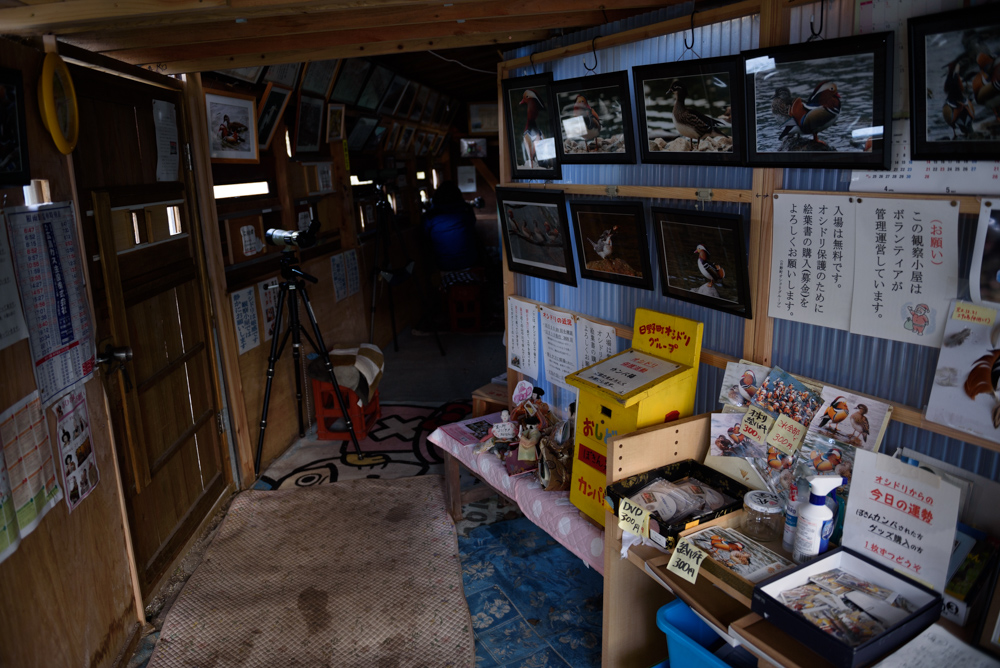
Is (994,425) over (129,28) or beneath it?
beneath

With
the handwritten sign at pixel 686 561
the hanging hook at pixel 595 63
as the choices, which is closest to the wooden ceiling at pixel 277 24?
the hanging hook at pixel 595 63

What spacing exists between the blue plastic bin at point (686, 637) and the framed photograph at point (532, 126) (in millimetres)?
1678

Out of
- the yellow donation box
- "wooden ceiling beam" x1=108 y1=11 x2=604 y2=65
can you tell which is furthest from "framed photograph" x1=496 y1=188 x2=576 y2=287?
"wooden ceiling beam" x1=108 y1=11 x2=604 y2=65

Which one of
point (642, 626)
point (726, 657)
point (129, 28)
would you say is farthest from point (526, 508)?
point (129, 28)

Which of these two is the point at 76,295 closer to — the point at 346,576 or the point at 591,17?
the point at 346,576

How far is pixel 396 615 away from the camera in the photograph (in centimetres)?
270

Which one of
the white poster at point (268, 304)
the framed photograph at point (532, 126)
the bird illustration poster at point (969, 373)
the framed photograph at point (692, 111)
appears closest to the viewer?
the bird illustration poster at point (969, 373)

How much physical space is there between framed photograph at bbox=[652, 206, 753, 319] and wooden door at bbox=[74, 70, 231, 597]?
2093mm

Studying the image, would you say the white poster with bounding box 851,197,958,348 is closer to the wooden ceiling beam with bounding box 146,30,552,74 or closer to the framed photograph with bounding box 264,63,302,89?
the wooden ceiling beam with bounding box 146,30,552,74

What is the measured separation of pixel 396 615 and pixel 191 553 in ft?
3.92

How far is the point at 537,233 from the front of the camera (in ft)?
9.18

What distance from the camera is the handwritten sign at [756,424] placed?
78.6 inches

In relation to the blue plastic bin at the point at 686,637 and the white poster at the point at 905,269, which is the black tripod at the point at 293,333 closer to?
the blue plastic bin at the point at 686,637

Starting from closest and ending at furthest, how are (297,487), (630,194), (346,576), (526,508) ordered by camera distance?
(630,194)
(526,508)
(346,576)
(297,487)
